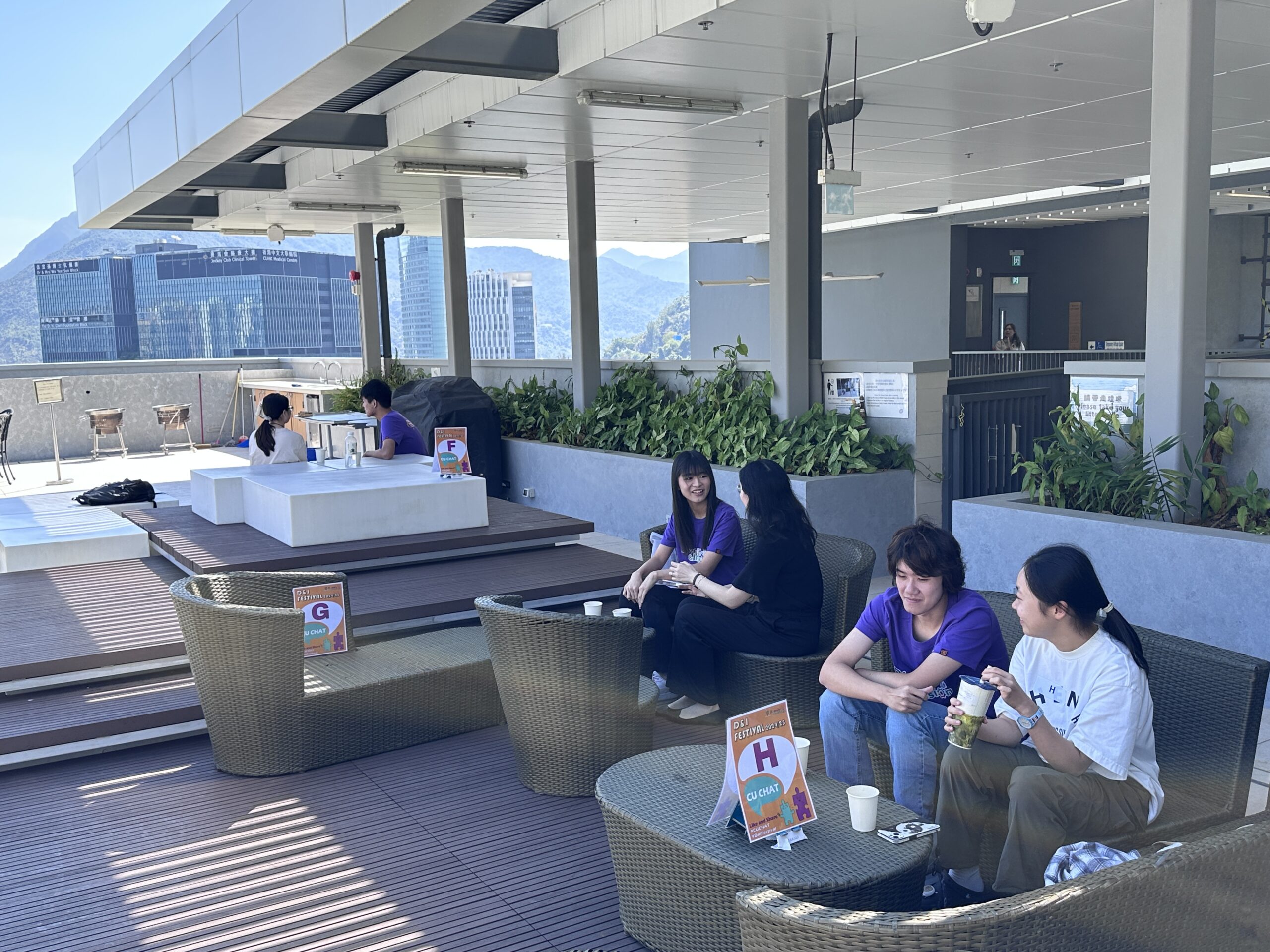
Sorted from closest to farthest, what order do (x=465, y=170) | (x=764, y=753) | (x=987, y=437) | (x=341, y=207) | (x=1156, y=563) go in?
(x=764, y=753), (x=1156, y=563), (x=987, y=437), (x=465, y=170), (x=341, y=207)

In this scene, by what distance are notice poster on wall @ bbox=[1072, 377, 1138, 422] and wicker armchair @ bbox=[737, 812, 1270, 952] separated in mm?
4143

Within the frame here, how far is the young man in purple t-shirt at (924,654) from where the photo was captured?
3.04 m

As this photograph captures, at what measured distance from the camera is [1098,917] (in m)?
1.76

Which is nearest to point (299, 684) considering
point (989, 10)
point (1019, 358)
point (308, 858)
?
point (308, 858)

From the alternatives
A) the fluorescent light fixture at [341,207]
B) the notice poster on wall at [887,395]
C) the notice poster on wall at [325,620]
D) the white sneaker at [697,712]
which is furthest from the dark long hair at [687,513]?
the fluorescent light fixture at [341,207]

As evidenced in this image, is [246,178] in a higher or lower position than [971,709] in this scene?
higher

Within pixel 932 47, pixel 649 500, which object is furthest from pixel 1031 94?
pixel 649 500

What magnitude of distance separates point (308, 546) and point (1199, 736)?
15.3 ft

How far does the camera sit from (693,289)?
2297 centimetres

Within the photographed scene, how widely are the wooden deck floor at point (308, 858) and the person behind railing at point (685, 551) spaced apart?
499 mm

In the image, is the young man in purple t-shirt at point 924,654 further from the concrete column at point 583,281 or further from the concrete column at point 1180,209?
the concrete column at point 583,281

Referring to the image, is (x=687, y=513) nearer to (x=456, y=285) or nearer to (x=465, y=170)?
(x=465, y=170)

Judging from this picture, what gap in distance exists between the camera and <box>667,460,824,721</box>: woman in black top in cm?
411

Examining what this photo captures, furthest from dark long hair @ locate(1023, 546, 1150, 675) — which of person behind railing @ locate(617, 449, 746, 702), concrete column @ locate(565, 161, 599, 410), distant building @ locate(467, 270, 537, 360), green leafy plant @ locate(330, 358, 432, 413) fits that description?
green leafy plant @ locate(330, 358, 432, 413)
